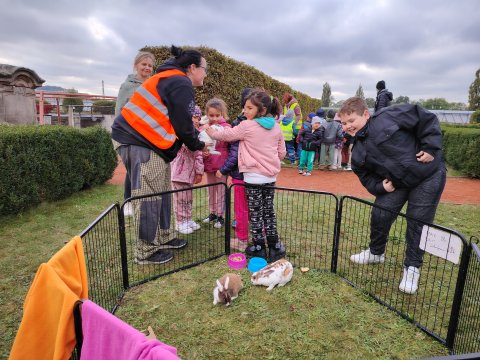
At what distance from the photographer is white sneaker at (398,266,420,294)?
121 inches

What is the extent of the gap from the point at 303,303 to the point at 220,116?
7.94 ft

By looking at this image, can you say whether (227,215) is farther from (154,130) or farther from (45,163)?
(45,163)

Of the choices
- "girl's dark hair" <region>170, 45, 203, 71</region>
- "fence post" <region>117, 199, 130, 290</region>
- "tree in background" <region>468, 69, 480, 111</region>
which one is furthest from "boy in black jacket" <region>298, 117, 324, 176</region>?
"tree in background" <region>468, 69, 480, 111</region>

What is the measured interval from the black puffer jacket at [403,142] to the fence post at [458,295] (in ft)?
2.94

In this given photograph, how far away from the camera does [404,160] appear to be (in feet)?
9.62

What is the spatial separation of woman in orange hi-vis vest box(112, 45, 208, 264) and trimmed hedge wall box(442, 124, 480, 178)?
879 centimetres

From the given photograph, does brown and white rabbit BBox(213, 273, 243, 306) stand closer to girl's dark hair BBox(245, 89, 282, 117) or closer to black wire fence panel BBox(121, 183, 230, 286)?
black wire fence panel BBox(121, 183, 230, 286)

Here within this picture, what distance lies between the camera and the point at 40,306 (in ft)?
4.46

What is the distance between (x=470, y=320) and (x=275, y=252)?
72.5 inches

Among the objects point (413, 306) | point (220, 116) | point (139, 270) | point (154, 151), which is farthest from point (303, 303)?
point (220, 116)

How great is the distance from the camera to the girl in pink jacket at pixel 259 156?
3490 mm

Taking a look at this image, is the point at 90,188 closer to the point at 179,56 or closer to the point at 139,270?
the point at 139,270

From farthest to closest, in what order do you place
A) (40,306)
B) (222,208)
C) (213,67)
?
(213,67) → (222,208) → (40,306)

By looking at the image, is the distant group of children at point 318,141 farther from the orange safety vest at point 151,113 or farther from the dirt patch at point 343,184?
the orange safety vest at point 151,113
